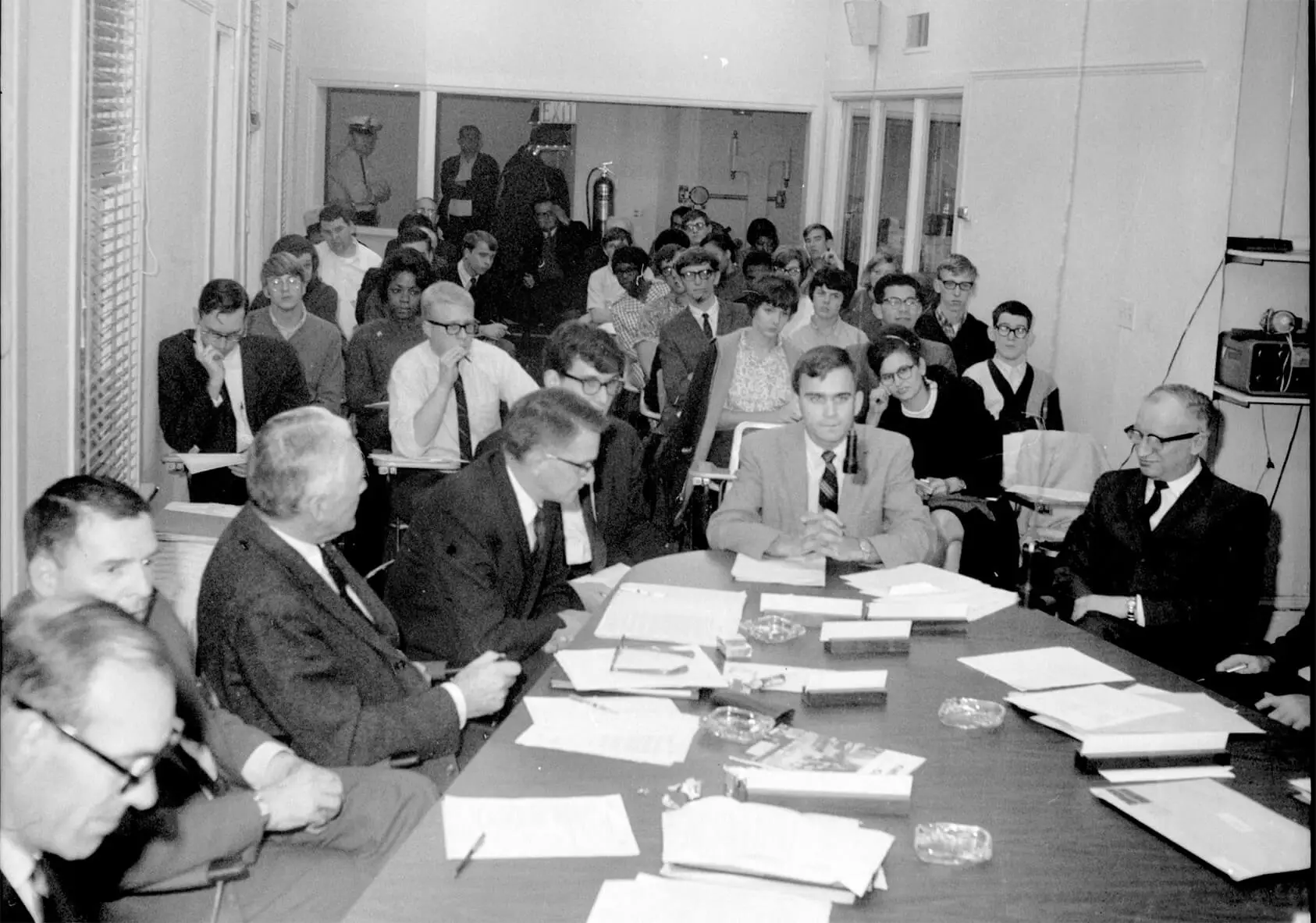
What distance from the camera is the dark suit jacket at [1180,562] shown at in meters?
4.32

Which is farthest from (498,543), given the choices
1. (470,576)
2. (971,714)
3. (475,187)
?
(475,187)

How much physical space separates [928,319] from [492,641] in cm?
473

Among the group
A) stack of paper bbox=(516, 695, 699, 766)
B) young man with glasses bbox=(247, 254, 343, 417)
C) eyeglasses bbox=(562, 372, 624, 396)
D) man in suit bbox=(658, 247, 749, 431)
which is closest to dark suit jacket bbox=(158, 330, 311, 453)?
young man with glasses bbox=(247, 254, 343, 417)

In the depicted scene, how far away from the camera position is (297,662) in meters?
2.86

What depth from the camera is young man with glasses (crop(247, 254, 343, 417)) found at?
22.4 feet

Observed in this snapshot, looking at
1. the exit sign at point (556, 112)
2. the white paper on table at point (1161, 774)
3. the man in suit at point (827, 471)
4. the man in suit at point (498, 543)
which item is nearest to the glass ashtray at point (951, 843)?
the white paper on table at point (1161, 774)

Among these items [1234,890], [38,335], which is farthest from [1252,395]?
[38,335]

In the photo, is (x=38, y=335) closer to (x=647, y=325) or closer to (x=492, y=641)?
(x=492, y=641)

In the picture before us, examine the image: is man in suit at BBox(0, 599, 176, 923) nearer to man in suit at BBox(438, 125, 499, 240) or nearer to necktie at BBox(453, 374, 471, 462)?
necktie at BBox(453, 374, 471, 462)

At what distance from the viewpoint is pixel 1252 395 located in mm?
6023

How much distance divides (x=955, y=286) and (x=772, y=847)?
603 cm

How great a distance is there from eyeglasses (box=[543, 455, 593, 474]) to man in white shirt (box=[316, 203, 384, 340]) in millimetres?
5779

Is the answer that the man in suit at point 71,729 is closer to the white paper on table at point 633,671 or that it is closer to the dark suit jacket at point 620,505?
the white paper on table at point 633,671

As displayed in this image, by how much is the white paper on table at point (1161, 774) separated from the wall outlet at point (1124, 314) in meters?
4.96
